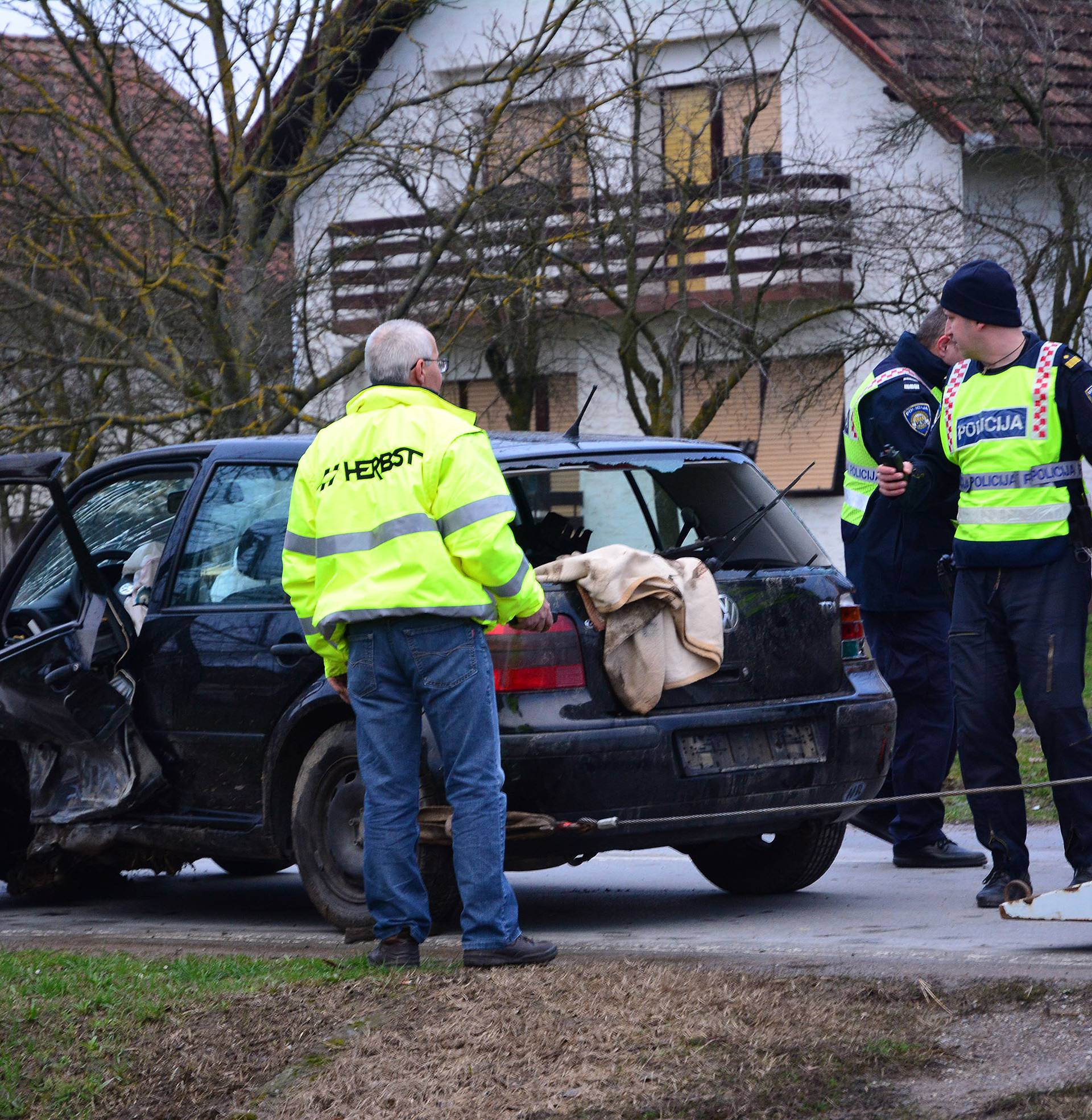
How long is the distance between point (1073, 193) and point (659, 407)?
14.7 feet

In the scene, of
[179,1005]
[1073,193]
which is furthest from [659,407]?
[179,1005]

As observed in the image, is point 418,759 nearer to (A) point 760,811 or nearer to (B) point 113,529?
(A) point 760,811

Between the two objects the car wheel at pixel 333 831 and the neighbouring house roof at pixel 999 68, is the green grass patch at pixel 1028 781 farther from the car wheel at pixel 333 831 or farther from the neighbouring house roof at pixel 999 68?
the neighbouring house roof at pixel 999 68

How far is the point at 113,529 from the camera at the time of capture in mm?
7270

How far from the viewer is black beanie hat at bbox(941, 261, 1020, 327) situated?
20.2ft

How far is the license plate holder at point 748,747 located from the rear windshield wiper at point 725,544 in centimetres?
57

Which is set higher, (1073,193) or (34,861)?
(1073,193)

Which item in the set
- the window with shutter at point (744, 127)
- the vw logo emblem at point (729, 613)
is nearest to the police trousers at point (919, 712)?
the vw logo emblem at point (729, 613)

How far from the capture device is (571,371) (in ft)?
71.2

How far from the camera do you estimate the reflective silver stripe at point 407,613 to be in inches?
200

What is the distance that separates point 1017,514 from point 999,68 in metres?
11.6

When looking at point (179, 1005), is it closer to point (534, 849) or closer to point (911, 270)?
point (534, 849)

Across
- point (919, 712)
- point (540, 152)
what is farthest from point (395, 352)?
point (540, 152)

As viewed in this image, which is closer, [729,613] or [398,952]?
[398,952]
